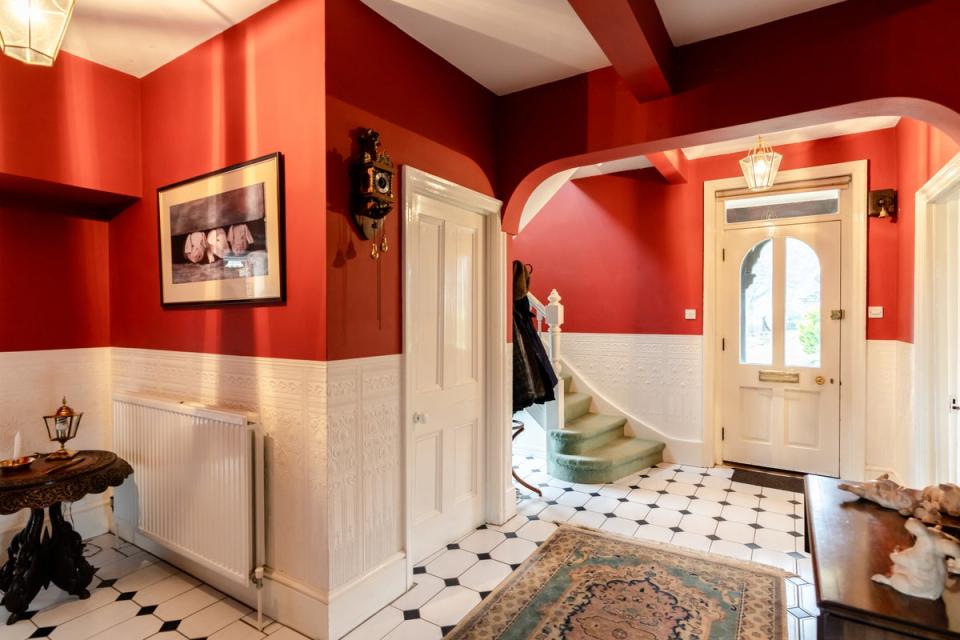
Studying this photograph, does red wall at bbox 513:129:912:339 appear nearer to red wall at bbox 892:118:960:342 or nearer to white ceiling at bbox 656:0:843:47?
red wall at bbox 892:118:960:342

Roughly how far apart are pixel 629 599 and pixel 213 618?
1968 millimetres

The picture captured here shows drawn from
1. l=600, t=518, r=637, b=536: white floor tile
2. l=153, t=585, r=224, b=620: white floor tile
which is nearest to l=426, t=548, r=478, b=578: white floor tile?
l=600, t=518, r=637, b=536: white floor tile

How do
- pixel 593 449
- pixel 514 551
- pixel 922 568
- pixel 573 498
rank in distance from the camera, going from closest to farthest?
pixel 922 568
pixel 514 551
pixel 573 498
pixel 593 449

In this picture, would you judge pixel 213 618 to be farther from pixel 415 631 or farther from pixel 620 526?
pixel 620 526

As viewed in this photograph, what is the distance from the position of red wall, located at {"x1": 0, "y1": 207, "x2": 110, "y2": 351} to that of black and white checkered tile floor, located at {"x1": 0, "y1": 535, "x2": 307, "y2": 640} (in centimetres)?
139

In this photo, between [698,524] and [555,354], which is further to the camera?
[555,354]

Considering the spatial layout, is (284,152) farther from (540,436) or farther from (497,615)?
(540,436)

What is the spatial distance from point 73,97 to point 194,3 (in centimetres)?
104

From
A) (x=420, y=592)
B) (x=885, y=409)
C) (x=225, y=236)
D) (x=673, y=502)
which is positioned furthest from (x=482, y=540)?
(x=885, y=409)

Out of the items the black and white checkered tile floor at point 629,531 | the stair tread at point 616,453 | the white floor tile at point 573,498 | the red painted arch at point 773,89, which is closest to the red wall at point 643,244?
the stair tread at point 616,453

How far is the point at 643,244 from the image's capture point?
4.74m

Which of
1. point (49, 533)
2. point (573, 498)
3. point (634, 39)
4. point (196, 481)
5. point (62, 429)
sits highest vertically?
point (634, 39)

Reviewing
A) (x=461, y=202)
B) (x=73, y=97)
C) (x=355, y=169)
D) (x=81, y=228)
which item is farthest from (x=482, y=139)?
(x=81, y=228)

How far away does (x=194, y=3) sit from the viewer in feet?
7.30
